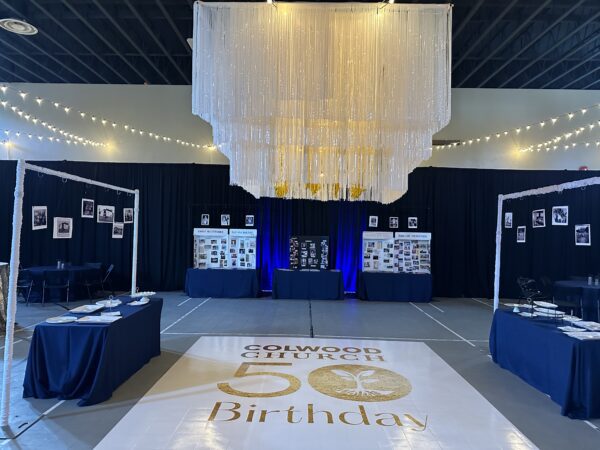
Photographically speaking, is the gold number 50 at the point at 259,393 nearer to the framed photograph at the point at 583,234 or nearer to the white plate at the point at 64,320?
the white plate at the point at 64,320

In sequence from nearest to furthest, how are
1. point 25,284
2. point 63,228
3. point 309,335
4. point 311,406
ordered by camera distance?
1. point 311,406
2. point 309,335
3. point 25,284
4. point 63,228

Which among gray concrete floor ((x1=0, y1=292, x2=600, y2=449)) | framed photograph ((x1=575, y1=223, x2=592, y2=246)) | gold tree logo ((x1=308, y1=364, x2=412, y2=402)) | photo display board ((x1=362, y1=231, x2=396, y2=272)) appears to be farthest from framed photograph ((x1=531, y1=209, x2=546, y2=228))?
gold tree logo ((x1=308, y1=364, x2=412, y2=402))

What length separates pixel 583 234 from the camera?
381 inches

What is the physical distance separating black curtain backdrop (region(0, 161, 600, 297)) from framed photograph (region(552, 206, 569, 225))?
0.66 ft

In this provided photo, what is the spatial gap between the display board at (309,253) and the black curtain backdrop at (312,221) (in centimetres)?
68

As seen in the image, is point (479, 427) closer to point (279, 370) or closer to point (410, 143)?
point (279, 370)

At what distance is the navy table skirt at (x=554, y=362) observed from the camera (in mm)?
3578

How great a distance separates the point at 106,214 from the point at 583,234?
1174 cm

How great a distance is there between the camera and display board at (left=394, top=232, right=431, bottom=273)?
10.0 m

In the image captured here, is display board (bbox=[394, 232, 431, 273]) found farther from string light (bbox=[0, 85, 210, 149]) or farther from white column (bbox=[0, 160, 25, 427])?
white column (bbox=[0, 160, 25, 427])

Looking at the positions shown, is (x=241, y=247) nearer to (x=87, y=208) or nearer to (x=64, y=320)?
(x=87, y=208)

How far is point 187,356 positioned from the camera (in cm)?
507

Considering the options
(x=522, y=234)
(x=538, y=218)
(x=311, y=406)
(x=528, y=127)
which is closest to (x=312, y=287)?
(x=522, y=234)

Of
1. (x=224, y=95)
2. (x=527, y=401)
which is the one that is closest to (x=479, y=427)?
(x=527, y=401)
